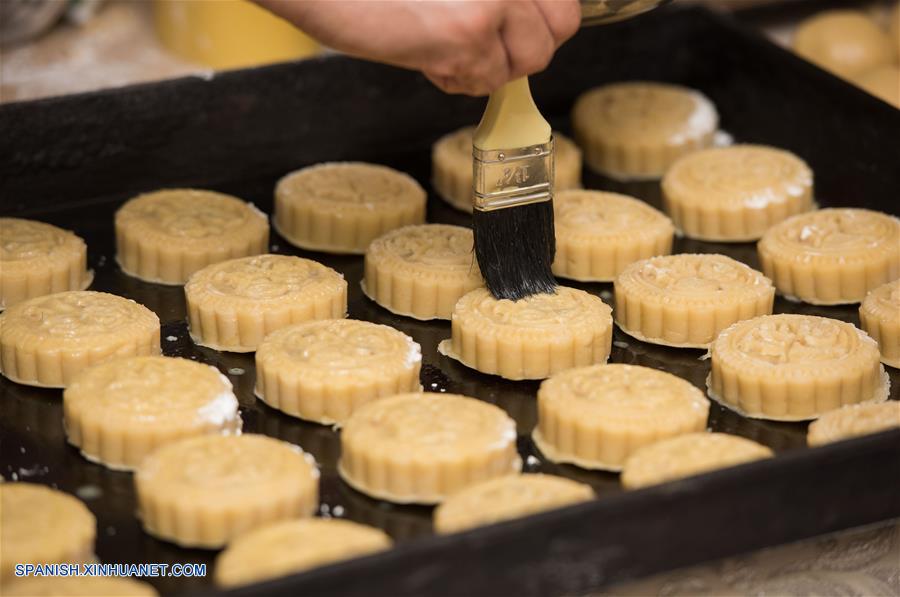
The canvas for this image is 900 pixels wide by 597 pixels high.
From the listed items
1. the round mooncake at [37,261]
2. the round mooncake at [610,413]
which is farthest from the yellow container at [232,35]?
the round mooncake at [610,413]

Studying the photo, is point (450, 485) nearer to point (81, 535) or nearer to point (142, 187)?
point (81, 535)

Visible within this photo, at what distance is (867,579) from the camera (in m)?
2.66

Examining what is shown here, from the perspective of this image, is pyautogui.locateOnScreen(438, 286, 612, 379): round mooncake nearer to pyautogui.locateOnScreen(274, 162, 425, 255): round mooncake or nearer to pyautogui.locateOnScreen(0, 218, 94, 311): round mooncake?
pyautogui.locateOnScreen(274, 162, 425, 255): round mooncake

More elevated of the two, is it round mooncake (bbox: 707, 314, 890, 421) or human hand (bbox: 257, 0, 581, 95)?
human hand (bbox: 257, 0, 581, 95)

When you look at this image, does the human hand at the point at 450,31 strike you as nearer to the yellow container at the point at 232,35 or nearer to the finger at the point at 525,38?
the finger at the point at 525,38

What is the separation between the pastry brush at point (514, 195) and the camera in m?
3.00

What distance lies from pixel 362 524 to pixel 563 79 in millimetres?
2246

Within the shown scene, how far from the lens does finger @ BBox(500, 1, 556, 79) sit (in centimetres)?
271

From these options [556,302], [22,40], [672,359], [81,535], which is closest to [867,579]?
[672,359]

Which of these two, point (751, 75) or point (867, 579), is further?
point (751, 75)

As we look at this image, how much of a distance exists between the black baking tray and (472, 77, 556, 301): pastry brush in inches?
10.1

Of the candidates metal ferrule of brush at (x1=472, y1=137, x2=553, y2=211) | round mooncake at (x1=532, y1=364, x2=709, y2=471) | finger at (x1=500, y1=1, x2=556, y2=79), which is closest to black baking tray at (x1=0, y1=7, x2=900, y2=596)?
round mooncake at (x1=532, y1=364, x2=709, y2=471)

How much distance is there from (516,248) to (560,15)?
23.5 inches

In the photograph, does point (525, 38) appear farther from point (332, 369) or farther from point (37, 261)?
point (37, 261)
